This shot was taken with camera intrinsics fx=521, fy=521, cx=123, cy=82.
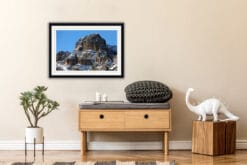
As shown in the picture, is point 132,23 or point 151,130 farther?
point 132,23

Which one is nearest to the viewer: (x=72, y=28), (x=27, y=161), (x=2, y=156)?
(x=27, y=161)

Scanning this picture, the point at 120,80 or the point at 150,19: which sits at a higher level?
the point at 150,19

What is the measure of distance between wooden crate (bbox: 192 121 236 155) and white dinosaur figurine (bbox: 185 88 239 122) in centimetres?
10

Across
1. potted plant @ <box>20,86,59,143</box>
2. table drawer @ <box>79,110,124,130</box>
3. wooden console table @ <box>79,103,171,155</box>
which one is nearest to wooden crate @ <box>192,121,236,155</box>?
wooden console table @ <box>79,103,171,155</box>

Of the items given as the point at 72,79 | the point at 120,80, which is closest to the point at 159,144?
the point at 120,80

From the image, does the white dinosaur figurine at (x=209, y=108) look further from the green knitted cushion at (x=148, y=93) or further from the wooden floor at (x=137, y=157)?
the wooden floor at (x=137, y=157)

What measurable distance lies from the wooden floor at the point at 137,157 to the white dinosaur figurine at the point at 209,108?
16.3 inches

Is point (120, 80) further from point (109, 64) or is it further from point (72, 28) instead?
point (72, 28)

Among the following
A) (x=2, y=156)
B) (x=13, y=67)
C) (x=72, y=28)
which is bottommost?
(x=2, y=156)

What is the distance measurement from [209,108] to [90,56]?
1.44 meters

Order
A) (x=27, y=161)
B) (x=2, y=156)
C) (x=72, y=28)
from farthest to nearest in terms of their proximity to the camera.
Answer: (x=72, y=28) < (x=2, y=156) < (x=27, y=161)

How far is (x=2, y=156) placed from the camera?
5.31 meters

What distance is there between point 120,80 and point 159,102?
577mm

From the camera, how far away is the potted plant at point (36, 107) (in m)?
4.97
